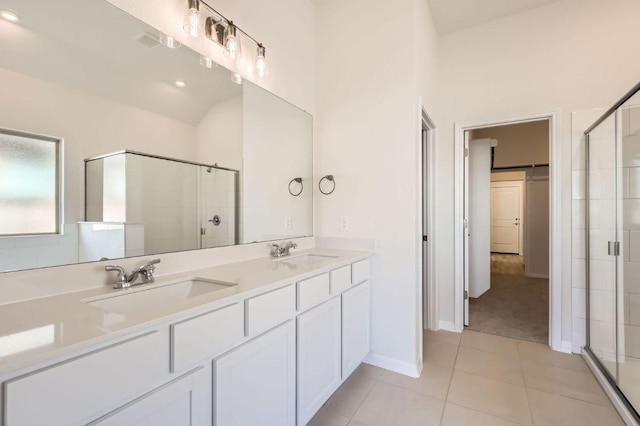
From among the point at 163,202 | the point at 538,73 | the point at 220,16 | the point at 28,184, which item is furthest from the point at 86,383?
the point at 538,73

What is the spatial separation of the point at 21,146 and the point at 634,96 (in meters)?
3.18

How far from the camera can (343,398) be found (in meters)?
1.88

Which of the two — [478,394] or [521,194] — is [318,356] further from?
[521,194]

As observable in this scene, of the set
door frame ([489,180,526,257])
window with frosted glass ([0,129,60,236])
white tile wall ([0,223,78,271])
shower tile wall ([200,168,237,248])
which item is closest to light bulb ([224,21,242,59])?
shower tile wall ([200,168,237,248])

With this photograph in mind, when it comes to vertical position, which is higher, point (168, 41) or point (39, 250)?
→ point (168, 41)

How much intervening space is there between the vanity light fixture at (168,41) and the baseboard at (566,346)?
140 inches

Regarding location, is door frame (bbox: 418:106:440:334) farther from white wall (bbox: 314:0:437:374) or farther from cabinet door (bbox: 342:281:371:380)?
cabinet door (bbox: 342:281:371:380)

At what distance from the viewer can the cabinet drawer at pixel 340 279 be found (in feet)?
5.81

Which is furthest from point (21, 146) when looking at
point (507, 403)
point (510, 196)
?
point (510, 196)

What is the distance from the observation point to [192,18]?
1465mm

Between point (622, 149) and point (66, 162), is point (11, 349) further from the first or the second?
point (622, 149)

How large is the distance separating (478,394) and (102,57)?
2.76 metres

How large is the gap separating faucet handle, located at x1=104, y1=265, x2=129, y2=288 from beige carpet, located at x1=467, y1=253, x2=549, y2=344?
307 cm

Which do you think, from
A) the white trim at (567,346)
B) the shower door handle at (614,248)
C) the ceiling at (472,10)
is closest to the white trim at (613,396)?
the white trim at (567,346)
